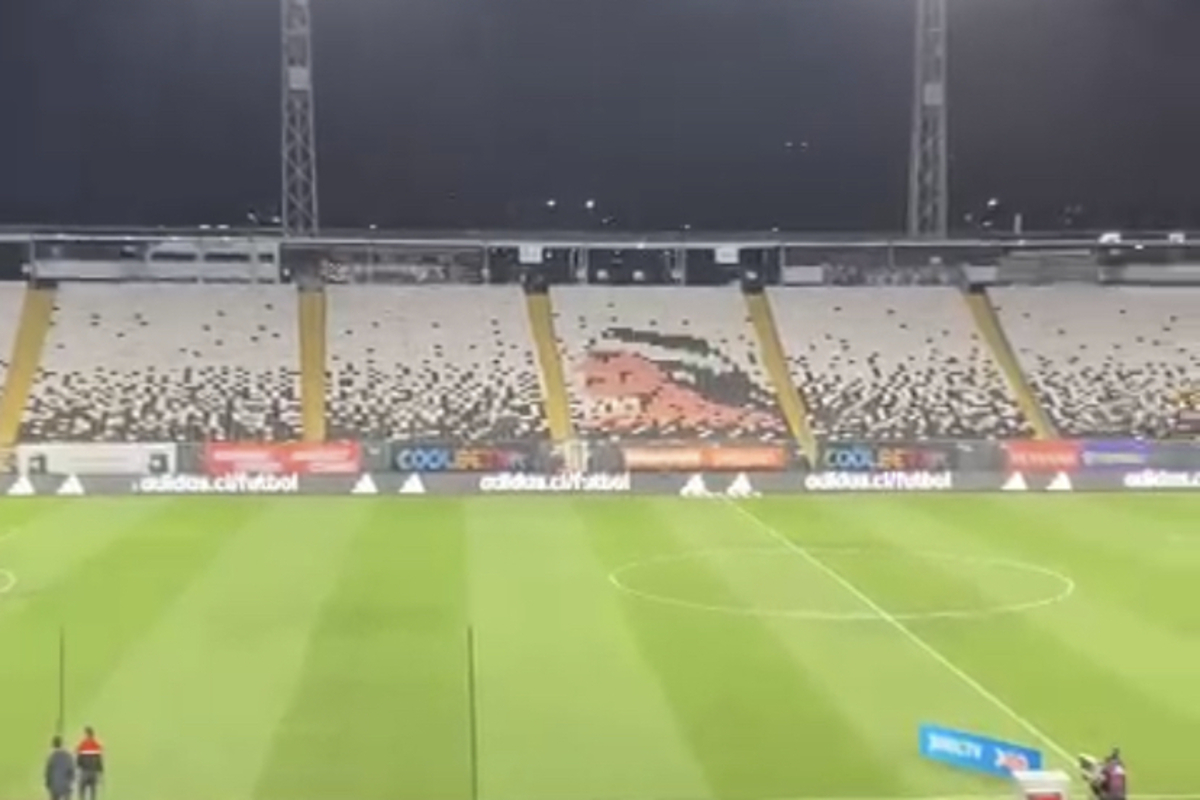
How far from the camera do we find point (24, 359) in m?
61.0

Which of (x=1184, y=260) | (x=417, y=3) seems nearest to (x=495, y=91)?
(x=417, y=3)

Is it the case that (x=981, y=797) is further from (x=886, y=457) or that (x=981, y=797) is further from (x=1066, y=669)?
(x=886, y=457)

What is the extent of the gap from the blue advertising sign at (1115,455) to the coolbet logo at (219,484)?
24164 millimetres

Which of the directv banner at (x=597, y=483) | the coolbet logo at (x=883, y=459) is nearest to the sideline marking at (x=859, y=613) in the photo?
the directv banner at (x=597, y=483)

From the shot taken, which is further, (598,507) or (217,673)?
(598,507)

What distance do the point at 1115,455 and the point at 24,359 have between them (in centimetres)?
3709

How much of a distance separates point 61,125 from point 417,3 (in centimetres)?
1411

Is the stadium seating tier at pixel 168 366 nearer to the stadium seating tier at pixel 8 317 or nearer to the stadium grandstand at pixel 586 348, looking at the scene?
the stadium grandstand at pixel 586 348

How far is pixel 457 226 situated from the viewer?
232 ft

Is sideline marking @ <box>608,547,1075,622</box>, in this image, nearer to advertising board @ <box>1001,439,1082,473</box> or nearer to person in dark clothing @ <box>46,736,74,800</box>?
person in dark clothing @ <box>46,736,74,800</box>

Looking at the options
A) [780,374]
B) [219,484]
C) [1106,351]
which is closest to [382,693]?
[219,484]

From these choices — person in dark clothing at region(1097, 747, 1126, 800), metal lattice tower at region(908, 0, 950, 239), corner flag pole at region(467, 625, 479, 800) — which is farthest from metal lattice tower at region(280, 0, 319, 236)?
person in dark clothing at region(1097, 747, 1126, 800)

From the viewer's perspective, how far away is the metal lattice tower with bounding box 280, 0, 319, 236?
5619 cm

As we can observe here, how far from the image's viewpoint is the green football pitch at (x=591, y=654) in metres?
20.0
